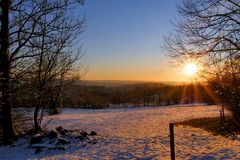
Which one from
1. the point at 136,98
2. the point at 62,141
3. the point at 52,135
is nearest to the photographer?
the point at 62,141

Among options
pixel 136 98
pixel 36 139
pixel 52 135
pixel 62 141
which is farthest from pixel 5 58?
pixel 136 98

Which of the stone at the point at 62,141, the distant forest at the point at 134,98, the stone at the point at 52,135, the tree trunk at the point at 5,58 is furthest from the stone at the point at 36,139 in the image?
the distant forest at the point at 134,98

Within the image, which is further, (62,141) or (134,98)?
(134,98)

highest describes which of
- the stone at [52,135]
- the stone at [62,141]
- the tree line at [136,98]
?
the tree line at [136,98]

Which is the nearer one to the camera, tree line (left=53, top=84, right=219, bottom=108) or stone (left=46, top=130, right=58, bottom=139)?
stone (left=46, top=130, right=58, bottom=139)

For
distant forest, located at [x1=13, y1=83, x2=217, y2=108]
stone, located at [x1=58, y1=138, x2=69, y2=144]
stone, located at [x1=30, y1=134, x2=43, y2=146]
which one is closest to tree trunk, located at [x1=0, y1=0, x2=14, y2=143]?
stone, located at [x1=30, y1=134, x2=43, y2=146]

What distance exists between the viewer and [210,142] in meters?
12.1

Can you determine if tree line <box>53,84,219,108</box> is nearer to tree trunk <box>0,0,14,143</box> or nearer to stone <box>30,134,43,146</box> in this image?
tree trunk <box>0,0,14,143</box>

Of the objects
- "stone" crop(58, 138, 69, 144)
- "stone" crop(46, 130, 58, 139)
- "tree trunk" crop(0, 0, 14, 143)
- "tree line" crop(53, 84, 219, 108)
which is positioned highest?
"tree trunk" crop(0, 0, 14, 143)

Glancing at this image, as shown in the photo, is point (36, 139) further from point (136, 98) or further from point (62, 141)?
point (136, 98)

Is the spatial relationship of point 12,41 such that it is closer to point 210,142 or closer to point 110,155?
point 110,155

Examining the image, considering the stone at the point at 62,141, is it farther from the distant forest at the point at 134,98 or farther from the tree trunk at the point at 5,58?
the distant forest at the point at 134,98

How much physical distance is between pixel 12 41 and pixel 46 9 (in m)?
2.00

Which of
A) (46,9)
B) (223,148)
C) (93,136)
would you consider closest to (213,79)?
(223,148)
